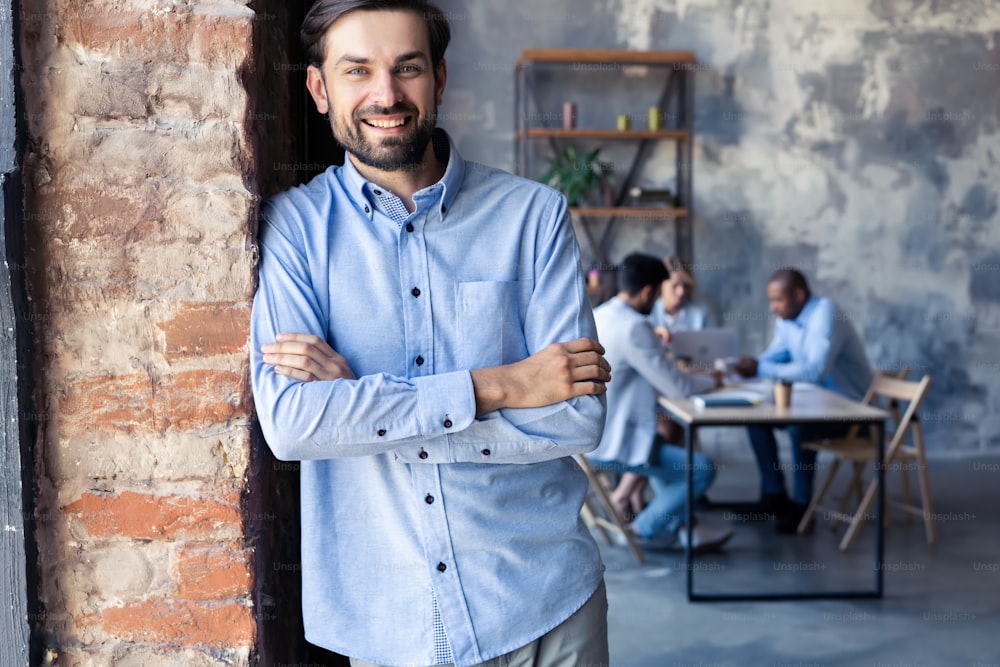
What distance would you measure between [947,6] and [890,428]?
3.57m

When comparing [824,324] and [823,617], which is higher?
[824,324]

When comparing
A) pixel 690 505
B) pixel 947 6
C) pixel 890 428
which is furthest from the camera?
pixel 947 6

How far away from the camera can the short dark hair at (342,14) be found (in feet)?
5.02

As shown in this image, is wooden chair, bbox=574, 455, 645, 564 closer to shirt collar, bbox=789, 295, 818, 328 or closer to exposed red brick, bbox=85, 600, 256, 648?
shirt collar, bbox=789, 295, 818, 328

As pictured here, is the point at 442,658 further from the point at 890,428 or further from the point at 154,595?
the point at 890,428

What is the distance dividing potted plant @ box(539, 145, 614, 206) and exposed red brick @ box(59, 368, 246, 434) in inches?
216

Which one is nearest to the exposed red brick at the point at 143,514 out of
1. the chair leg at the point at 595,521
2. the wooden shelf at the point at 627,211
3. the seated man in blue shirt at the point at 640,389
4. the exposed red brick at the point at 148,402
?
the exposed red brick at the point at 148,402

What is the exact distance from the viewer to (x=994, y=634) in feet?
12.8

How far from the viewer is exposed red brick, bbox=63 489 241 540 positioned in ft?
4.89

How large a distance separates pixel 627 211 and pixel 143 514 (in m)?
5.81

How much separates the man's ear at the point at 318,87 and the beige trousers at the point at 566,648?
95cm

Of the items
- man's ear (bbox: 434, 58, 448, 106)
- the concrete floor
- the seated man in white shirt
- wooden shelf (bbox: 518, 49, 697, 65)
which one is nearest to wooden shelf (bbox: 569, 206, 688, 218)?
the seated man in white shirt

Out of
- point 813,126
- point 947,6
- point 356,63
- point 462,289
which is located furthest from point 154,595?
point 947,6

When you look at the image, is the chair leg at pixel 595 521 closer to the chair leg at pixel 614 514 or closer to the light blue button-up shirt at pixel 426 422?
the chair leg at pixel 614 514
